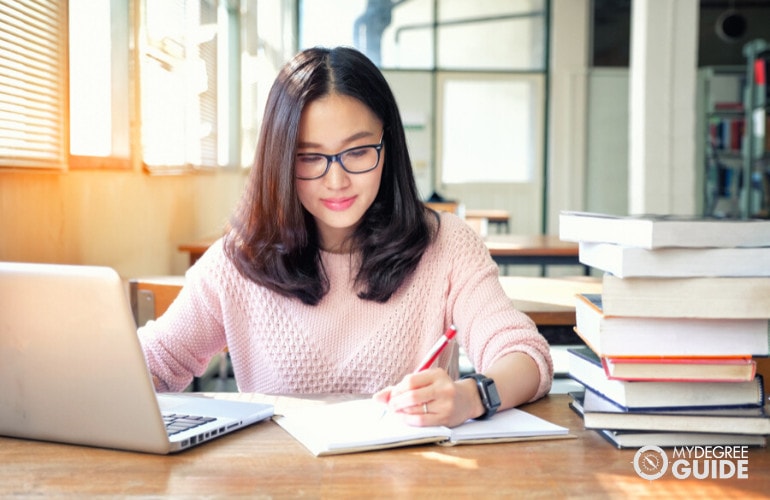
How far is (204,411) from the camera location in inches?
51.3

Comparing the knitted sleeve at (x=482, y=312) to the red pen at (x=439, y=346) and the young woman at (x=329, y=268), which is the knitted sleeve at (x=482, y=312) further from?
the red pen at (x=439, y=346)

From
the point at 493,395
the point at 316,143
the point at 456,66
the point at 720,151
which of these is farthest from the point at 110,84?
the point at 720,151

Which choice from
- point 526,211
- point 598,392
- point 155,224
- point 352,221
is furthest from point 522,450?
point 526,211

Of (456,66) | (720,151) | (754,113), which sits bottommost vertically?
(720,151)

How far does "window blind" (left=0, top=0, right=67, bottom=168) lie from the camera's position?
2.19m

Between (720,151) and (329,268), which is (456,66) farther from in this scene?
(329,268)

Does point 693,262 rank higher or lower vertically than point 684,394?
higher

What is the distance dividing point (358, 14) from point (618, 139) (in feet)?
10.6

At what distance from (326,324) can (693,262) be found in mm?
783

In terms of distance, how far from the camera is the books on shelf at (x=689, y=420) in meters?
1.13

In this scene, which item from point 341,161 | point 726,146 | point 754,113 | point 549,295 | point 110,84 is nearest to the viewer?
point 341,161

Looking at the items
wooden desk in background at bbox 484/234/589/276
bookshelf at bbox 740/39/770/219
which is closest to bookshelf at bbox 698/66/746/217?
bookshelf at bbox 740/39/770/219

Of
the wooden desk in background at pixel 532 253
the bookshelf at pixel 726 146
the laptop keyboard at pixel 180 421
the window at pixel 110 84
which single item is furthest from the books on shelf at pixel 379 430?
the bookshelf at pixel 726 146

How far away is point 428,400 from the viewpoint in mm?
1205
